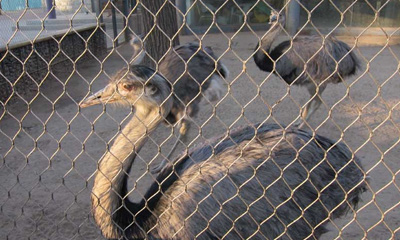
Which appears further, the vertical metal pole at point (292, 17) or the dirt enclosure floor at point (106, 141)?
the vertical metal pole at point (292, 17)

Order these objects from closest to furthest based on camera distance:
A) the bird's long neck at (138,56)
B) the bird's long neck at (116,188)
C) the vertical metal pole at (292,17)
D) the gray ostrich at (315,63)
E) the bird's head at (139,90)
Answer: the bird's long neck at (138,56) → the bird's long neck at (116,188) → the bird's head at (139,90) → the gray ostrich at (315,63) → the vertical metal pole at (292,17)

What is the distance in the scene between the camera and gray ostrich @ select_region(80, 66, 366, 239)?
2090 mm

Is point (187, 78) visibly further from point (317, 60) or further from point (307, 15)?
point (307, 15)

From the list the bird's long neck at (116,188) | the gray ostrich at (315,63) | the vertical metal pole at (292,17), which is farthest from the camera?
the vertical metal pole at (292,17)

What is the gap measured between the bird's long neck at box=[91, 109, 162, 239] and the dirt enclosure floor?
0.09m

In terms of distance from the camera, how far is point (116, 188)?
2.08m

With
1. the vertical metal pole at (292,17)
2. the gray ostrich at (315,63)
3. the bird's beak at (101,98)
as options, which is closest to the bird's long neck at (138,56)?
the bird's beak at (101,98)

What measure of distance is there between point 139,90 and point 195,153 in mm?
483

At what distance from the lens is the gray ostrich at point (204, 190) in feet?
6.86

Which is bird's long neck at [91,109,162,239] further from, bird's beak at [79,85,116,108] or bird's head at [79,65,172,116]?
bird's beak at [79,85,116,108]

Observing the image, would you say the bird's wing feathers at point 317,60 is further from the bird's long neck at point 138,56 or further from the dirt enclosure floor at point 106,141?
the bird's long neck at point 138,56

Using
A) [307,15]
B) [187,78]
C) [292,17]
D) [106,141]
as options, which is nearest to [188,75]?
[187,78]

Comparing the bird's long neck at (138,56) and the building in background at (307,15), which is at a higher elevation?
the bird's long neck at (138,56)

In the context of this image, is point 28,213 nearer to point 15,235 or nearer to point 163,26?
point 15,235
